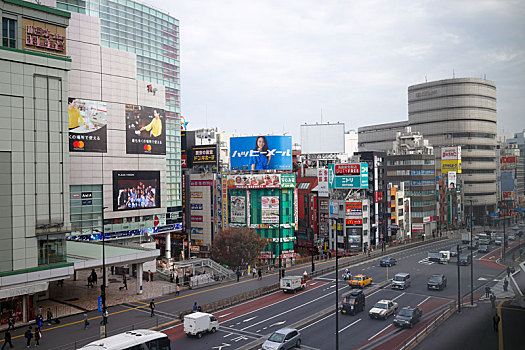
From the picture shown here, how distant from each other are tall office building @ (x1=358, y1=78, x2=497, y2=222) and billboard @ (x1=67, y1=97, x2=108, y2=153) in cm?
8611

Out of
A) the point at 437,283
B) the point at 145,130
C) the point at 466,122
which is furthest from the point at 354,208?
the point at 466,122

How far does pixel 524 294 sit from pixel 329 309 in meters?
25.6

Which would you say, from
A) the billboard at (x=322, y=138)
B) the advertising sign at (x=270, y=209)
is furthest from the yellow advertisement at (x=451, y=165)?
the advertising sign at (x=270, y=209)

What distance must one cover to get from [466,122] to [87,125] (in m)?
110

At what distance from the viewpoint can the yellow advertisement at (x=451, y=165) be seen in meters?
113

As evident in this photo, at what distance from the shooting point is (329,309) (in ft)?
137

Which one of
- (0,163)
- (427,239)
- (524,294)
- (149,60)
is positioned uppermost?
(149,60)

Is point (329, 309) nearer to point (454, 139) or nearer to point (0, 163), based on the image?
point (0, 163)

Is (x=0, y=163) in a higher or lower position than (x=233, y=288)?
higher

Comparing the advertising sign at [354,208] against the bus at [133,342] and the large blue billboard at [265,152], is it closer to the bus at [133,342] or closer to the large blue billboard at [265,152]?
the large blue billboard at [265,152]

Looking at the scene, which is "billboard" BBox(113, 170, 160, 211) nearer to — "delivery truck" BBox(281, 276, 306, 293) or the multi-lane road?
the multi-lane road

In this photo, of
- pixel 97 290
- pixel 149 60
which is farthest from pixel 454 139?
pixel 97 290

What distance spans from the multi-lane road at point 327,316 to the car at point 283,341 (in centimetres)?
129

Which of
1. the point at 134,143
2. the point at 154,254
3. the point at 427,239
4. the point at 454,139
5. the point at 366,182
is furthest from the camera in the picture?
the point at 454,139
